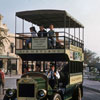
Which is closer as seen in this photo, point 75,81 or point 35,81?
point 35,81

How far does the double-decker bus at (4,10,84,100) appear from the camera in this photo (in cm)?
1137

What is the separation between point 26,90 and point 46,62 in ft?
8.73

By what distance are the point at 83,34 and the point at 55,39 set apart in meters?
4.40

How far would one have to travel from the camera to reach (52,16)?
561 inches

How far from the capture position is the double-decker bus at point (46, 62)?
37.3 feet

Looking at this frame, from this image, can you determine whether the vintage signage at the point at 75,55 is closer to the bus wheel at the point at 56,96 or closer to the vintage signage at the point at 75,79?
the vintage signage at the point at 75,79

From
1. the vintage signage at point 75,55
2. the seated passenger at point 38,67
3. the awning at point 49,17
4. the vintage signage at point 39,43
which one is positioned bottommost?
the seated passenger at point 38,67

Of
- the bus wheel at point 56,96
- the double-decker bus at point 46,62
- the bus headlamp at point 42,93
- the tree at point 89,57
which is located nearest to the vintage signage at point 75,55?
the double-decker bus at point 46,62

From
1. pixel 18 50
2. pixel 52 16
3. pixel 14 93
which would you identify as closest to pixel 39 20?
pixel 52 16

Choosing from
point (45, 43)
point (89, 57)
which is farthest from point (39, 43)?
point (89, 57)

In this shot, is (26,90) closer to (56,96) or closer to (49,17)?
(56,96)

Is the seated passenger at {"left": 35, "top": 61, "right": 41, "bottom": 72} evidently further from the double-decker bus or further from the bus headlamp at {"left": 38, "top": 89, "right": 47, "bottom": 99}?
the bus headlamp at {"left": 38, "top": 89, "right": 47, "bottom": 99}

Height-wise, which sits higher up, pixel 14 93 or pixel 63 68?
pixel 63 68

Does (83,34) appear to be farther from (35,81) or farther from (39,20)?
(35,81)
